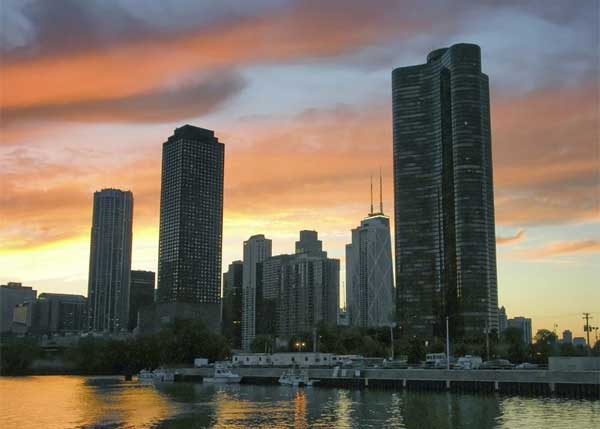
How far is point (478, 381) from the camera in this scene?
13200 cm

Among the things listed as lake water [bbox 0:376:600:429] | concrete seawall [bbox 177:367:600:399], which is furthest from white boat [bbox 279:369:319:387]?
lake water [bbox 0:376:600:429]

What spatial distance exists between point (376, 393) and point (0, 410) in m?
69.1

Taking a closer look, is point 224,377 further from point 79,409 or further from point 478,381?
point 478,381

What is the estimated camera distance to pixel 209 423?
88.7 m

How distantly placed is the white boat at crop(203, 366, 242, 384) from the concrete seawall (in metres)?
26.4

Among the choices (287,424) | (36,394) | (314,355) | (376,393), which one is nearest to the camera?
(287,424)

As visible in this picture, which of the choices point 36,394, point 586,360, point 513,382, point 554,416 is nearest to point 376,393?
point 513,382

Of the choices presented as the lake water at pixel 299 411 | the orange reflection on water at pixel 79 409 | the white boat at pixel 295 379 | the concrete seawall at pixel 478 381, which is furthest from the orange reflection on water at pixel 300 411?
the white boat at pixel 295 379

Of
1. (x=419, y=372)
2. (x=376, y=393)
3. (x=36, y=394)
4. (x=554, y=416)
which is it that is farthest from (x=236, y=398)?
(x=554, y=416)

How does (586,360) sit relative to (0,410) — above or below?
above

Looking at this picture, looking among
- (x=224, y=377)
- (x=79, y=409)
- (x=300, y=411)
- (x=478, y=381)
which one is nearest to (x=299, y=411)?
(x=300, y=411)

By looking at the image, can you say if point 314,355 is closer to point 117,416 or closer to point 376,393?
point 376,393

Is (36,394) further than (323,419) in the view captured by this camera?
Yes

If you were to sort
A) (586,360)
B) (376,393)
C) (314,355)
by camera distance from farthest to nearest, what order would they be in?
1. (314,355)
2. (376,393)
3. (586,360)
